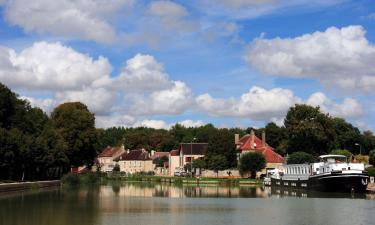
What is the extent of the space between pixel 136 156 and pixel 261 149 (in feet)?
204

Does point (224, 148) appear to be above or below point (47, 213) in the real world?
above

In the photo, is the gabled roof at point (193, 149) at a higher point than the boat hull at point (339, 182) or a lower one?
higher

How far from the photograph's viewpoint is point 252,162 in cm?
10769

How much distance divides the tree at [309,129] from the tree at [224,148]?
36.5 feet

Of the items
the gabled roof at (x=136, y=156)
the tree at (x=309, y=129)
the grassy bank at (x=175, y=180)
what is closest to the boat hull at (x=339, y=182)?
the grassy bank at (x=175, y=180)

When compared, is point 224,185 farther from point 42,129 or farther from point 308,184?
point 42,129

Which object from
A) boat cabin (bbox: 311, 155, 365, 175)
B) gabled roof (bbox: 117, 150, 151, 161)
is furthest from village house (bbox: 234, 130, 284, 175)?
gabled roof (bbox: 117, 150, 151, 161)

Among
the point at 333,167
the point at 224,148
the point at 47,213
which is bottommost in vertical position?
the point at 47,213

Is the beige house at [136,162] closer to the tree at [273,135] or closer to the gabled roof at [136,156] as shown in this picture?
the gabled roof at [136,156]

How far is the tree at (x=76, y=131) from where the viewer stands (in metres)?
101

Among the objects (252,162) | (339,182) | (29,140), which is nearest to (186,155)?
(252,162)

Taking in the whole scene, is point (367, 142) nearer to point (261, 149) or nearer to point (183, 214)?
point (261, 149)

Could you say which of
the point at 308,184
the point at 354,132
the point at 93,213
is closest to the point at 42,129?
the point at 308,184

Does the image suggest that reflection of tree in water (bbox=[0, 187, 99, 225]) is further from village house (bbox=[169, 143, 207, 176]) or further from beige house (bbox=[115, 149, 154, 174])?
beige house (bbox=[115, 149, 154, 174])
